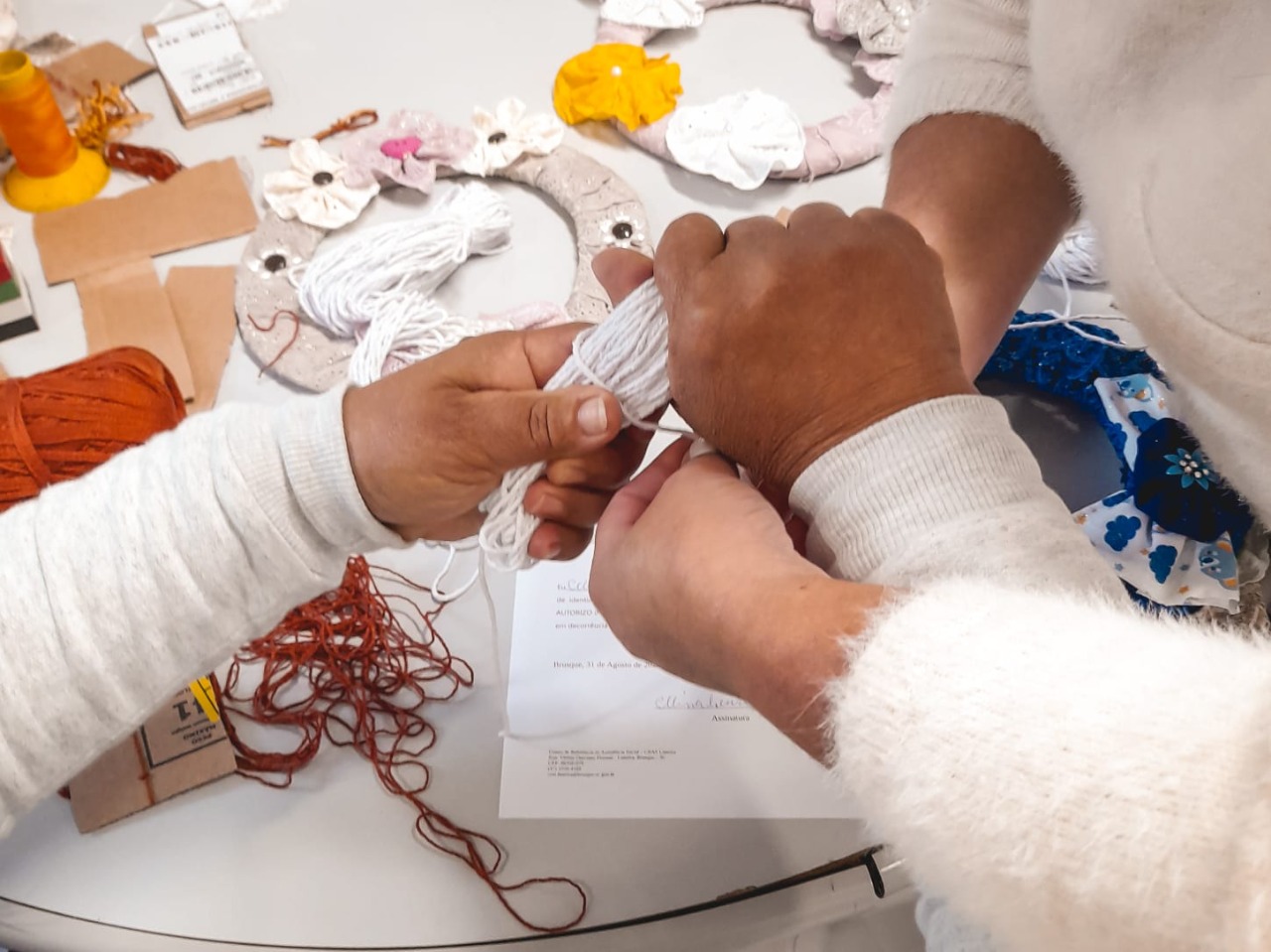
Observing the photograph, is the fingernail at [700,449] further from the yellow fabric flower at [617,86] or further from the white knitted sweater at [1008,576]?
the yellow fabric flower at [617,86]

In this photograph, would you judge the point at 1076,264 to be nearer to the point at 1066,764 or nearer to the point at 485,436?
the point at 485,436

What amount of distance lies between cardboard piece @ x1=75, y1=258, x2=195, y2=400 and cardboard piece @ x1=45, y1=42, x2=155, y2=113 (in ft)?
0.98

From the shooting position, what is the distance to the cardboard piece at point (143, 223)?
40.4 inches

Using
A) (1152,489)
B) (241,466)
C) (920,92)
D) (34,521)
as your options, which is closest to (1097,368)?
(1152,489)

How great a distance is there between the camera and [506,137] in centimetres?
109

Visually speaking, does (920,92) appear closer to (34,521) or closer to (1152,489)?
(1152,489)

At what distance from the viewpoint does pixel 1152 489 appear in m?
0.76

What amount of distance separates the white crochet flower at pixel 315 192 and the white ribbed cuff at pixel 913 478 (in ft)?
2.35

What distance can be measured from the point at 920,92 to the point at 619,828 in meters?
0.59

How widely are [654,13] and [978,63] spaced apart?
63 cm

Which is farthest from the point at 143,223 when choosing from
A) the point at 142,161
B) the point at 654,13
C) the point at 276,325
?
the point at 654,13

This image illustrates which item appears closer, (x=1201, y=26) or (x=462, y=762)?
(x=1201, y=26)
